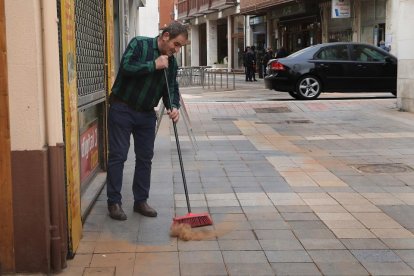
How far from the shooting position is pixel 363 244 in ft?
16.1

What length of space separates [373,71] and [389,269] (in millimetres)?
13769

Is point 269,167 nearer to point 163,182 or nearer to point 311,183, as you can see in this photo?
point 311,183

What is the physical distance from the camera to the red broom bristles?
5.27 meters

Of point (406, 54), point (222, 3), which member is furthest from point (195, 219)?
point (222, 3)

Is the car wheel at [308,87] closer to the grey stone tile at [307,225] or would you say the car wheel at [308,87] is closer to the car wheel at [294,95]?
the car wheel at [294,95]

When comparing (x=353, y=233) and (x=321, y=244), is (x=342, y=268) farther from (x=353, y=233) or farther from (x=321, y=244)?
(x=353, y=233)

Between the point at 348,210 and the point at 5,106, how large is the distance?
3358 millimetres

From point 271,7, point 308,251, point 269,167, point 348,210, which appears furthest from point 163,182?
point 271,7

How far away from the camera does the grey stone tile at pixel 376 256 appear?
4531 millimetres

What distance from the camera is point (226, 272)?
431 cm

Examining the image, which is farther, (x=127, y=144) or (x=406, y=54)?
(x=406, y=54)

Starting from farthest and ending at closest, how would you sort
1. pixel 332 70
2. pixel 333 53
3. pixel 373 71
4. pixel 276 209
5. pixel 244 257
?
1. pixel 333 53
2. pixel 373 71
3. pixel 332 70
4. pixel 276 209
5. pixel 244 257

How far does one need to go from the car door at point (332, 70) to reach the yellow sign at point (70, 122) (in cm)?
1325

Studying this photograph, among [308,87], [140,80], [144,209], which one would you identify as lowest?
[144,209]
